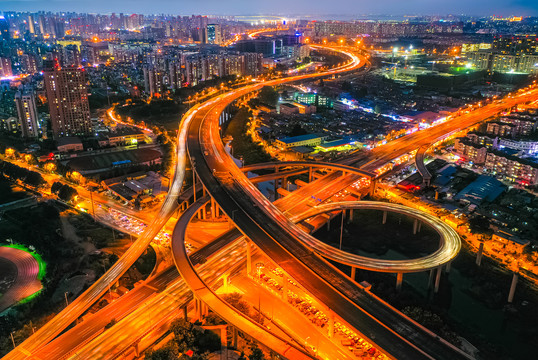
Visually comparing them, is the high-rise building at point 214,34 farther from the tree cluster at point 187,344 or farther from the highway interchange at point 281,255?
the tree cluster at point 187,344

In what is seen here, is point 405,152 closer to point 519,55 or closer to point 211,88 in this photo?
point 211,88

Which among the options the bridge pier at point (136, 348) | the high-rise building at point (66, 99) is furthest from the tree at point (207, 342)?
the high-rise building at point (66, 99)

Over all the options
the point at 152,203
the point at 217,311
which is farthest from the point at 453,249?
the point at 152,203

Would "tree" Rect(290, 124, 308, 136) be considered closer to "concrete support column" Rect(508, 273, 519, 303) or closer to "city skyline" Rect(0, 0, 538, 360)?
"city skyline" Rect(0, 0, 538, 360)

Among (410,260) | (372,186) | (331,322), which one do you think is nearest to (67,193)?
(331,322)

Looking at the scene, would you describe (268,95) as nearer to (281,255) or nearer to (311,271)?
(281,255)
